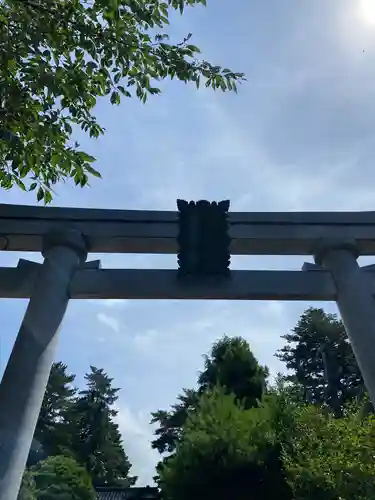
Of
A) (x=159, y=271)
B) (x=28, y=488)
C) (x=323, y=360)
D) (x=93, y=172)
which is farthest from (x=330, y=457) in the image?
(x=323, y=360)

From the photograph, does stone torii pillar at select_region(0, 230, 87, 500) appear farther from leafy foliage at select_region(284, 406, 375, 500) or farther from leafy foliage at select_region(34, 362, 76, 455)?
leafy foliage at select_region(34, 362, 76, 455)

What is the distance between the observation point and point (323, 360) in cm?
2647

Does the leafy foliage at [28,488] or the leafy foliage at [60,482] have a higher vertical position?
the leafy foliage at [60,482]

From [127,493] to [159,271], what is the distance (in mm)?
16286

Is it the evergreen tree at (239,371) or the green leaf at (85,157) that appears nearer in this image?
the green leaf at (85,157)

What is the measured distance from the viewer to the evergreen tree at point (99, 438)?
26.5 m

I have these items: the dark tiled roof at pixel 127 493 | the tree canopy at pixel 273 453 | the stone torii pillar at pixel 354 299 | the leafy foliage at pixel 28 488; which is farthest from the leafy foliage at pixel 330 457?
the dark tiled roof at pixel 127 493

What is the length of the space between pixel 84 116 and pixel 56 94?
22.5 inches

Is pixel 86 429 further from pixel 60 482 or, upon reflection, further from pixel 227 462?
pixel 227 462

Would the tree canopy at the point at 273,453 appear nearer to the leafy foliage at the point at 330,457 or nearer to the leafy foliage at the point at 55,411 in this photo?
the leafy foliage at the point at 330,457

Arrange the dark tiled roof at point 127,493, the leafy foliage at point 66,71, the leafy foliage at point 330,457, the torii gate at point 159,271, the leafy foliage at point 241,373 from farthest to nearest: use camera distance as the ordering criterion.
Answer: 1. the dark tiled roof at point 127,493
2. the leafy foliage at point 241,373
3. the leafy foliage at point 330,457
4. the torii gate at point 159,271
5. the leafy foliage at point 66,71

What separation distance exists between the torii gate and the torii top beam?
0.04ft

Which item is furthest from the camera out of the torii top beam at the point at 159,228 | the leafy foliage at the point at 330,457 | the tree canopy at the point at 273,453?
the tree canopy at the point at 273,453

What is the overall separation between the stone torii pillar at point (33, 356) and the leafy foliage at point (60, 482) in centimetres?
909
